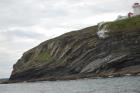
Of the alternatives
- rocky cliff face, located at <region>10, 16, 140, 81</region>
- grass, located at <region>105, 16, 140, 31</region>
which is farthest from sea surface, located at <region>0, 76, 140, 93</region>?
grass, located at <region>105, 16, 140, 31</region>

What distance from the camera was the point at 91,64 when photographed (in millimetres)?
155125

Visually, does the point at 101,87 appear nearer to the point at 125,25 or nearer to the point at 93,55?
the point at 93,55

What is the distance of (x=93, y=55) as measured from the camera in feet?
522

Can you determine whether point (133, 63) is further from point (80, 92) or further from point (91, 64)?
point (80, 92)

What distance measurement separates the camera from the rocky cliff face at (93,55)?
14638cm

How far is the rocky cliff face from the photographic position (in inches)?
5763

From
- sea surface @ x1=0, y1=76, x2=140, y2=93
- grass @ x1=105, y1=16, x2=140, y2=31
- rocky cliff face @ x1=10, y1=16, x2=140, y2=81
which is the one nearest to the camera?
sea surface @ x1=0, y1=76, x2=140, y2=93

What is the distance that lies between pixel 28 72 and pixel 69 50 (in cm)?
2842

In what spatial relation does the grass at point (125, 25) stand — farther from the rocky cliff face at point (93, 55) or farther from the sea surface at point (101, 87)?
the sea surface at point (101, 87)

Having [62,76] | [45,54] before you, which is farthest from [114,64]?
[45,54]

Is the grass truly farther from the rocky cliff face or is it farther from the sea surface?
the sea surface

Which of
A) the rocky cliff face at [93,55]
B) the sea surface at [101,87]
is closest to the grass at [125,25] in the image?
the rocky cliff face at [93,55]

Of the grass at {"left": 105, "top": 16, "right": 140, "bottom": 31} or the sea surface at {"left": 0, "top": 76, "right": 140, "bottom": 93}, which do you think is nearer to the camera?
the sea surface at {"left": 0, "top": 76, "right": 140, "bottom": 93}

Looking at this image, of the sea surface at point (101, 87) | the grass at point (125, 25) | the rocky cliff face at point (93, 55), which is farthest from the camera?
the grass at point (125, 25)
